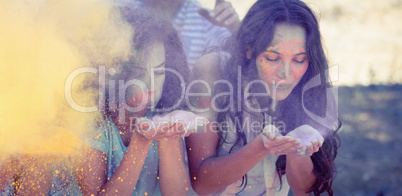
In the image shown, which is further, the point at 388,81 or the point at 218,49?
the point at 388,81

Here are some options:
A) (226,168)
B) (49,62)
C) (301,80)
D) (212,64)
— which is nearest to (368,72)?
(301,80)

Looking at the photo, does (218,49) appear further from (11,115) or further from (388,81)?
(388,81)

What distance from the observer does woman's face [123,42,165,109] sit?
57.7 inches

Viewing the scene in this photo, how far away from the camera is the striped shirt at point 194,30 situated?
7.06 ft

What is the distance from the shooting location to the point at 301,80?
1723 mm

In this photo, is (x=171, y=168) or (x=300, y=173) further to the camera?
(x=300, y=173)

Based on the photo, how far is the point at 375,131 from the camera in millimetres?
4074

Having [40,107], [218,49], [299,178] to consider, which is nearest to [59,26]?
[40,107]

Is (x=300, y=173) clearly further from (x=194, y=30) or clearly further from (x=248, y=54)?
(x=194, y=30)

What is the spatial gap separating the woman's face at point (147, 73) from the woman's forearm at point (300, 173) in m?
0.65

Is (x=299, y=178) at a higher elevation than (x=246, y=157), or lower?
lower

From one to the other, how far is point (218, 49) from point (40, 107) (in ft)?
2.91

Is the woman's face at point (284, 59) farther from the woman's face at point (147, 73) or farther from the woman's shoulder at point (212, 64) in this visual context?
the woman's face at point (147, 73)

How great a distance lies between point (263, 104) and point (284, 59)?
0.81 feet
